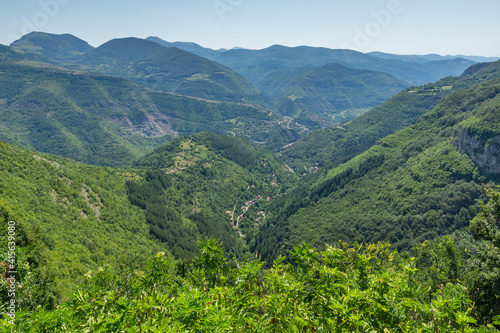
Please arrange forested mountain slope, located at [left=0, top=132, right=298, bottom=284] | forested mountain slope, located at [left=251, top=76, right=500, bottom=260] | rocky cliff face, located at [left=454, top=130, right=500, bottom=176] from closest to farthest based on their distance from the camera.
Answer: forested mountain slope, located at [left=0, top=132, right=298, bottom=284] → forested mountain slope, located at [left=251, top=76, right=500, bottom=260] → rocky cliff face, located at [left=454, top=130, right=500, bottom=176]

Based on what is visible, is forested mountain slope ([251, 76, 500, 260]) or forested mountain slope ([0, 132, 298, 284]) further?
forested mountain slope ([251, 76, 500, 260])

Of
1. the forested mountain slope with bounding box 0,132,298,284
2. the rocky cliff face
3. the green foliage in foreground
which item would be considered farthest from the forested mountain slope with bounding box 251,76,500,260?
the green foliage in foreground

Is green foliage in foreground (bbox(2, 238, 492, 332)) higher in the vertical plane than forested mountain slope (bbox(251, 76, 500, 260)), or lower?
higher

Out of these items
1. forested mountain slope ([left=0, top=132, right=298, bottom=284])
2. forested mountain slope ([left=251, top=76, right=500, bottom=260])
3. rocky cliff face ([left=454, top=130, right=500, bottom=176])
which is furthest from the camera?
rocky cliff face ([left=454, top=130, right=500, bottom=176])

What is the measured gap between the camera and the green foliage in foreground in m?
6.53

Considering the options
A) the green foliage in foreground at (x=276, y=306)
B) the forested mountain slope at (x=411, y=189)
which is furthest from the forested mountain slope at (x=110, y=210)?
the forested mountain slope at (x=411, y=189)

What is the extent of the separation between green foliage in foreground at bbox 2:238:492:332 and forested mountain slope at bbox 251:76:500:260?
85862 mm

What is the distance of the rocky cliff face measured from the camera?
109537 mm

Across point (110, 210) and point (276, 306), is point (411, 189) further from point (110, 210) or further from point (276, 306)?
point (276, 306)

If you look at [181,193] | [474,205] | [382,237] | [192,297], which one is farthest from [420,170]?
[192,297]

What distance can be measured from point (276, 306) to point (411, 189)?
5637 inches

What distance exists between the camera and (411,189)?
408 feet

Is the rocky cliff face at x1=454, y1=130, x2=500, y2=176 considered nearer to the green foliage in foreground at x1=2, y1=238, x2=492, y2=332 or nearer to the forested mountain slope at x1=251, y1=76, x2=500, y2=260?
the forested mountain slope at x1=251, y1=76, x2=500, y2=260

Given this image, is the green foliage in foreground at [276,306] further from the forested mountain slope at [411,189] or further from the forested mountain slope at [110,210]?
the forested mountain slope at [411,189]
